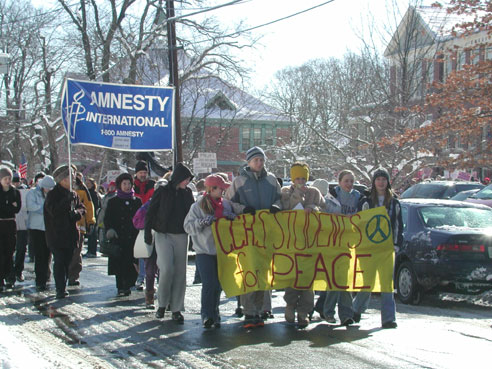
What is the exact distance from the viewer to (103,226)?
10.9 meters

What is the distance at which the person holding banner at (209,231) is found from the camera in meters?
8.06

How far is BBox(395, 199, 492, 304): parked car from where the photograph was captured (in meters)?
10.3

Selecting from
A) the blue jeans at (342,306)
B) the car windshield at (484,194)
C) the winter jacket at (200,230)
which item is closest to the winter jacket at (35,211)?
the winter jacket at (200,230)

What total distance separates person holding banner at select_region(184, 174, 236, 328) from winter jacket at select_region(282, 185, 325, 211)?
0.67m

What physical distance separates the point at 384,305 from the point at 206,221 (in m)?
2.17

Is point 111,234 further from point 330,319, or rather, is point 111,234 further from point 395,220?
point 395,220

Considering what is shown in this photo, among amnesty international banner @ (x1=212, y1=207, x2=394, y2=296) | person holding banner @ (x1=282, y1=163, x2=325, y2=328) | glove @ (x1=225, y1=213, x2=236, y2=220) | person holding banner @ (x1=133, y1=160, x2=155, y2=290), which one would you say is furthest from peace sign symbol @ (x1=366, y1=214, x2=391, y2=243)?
person holding banner @ (x1=133, y1=160, x2=155, y2=290)

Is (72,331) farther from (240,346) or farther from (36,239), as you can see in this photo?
(36,239)

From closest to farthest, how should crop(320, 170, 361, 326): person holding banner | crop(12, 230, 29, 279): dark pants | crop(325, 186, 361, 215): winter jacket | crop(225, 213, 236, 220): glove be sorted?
crop(225, 213, 236, 220): glove → crop(320, 170, 361, 326): person holding banner → crop(325, 186, 361, 215): winter jacket → crop(12, 230, 29, 279): dark pants

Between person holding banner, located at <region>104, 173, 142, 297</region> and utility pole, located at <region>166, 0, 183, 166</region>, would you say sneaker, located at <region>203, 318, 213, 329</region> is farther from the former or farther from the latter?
utility pole, located at <region>166, 0, 183, 166</region>

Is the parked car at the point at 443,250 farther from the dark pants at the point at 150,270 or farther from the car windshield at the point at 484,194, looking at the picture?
the car windshield at the point at 484,194

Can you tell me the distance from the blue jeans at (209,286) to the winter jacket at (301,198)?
104cm

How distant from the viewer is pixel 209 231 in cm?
812

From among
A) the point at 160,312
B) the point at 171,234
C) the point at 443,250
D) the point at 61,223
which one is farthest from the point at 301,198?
the point at 61,223
